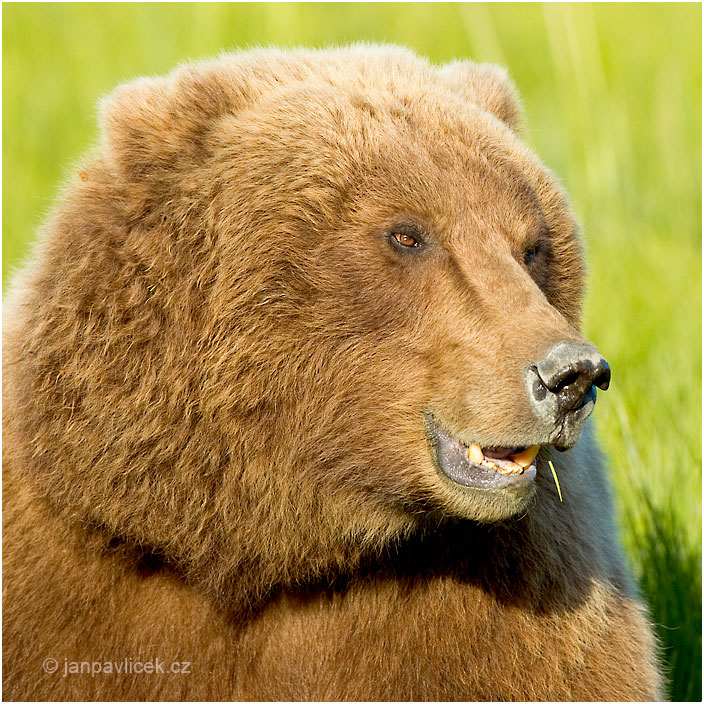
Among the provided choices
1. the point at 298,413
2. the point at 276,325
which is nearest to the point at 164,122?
the point at 276,325

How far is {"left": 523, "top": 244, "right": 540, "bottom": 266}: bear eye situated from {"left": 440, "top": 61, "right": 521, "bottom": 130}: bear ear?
0.70 meters

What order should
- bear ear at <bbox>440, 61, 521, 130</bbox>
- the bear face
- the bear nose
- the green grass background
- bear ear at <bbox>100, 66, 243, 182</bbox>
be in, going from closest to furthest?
the bear nose, the bear face, bear ear at <bbox>100, 66, 243, 182</bbox>, bear ear at <bbox>440, 61, 521, 130</bbox>, the green grass background

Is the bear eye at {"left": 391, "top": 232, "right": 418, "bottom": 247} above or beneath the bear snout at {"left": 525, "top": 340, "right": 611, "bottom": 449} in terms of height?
above

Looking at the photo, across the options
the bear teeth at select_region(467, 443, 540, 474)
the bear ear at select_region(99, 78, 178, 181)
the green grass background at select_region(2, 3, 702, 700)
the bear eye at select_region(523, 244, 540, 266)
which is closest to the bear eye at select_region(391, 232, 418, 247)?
the bear eye at select_region(523, 244, 540, 266)

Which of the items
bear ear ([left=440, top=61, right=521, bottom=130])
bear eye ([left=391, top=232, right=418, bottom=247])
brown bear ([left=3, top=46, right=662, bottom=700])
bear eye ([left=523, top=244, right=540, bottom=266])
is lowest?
brown bear ([left=3, top=46, right=662, bottom=700])

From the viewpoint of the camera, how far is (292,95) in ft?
12.3

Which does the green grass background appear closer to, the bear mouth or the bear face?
the bear face

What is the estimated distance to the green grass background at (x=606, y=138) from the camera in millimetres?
5922

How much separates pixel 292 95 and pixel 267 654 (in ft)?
6.23

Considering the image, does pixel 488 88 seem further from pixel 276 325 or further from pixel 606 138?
pixel 606 138

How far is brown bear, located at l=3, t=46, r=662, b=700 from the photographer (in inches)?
135

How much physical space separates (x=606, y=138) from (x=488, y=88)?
568cm

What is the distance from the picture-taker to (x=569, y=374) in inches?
121

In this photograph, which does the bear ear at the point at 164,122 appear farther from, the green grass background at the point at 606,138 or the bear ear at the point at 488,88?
the bear ear at the point at 488,88
